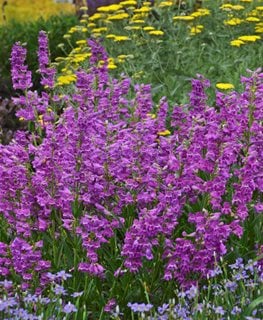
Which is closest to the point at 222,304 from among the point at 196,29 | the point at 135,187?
the point at 135,187

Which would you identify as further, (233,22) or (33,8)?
(33,8)

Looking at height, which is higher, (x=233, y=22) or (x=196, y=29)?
(x=233, y=22)

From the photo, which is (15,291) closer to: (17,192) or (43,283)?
(43,283)

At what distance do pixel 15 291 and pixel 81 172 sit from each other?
71 centimetres

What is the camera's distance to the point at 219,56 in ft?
28.1

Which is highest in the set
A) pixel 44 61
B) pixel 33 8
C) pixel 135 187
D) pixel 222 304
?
pixel 44 61

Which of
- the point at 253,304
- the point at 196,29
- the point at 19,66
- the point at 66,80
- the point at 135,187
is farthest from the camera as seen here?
the point at 196,29

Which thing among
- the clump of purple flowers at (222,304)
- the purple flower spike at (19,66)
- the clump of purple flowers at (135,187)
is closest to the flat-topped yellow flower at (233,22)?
the purple flower spike at (19,66)

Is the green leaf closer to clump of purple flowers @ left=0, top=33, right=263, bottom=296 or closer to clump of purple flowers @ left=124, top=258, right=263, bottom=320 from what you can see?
clump of purple flowers @ left=124, top=258, right=263, bottom=320

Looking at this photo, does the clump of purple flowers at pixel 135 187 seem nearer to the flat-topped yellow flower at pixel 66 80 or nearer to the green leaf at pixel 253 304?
the green leaf at pixel 253 304

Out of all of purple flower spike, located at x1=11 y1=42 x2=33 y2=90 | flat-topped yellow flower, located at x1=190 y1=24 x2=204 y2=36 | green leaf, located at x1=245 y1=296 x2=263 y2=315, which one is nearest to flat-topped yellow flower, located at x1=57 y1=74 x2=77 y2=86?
flat-topped yellow flower, located at x1=190 y1=24 x2=204 y2=36

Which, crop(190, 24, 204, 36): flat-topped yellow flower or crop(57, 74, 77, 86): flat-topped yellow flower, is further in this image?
crop(190, 24, 204, 36): flat-topped yellow flower

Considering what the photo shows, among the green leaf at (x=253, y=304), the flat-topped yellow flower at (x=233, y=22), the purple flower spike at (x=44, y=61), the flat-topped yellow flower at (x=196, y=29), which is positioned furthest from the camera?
the flat-topped yellow flower at (x=196, y=29)

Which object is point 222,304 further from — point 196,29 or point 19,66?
point 196,29
